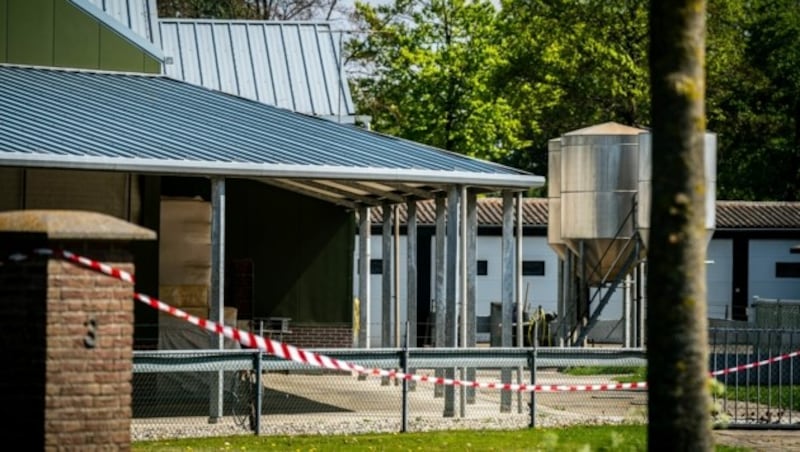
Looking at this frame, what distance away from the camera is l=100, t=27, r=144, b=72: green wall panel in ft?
94.9

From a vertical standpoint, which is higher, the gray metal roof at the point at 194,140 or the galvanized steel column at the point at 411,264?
the gray metal roof at the point at 194,140

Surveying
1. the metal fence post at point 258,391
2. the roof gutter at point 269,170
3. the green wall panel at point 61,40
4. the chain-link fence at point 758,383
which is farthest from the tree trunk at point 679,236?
the green wall panel at point 61,40

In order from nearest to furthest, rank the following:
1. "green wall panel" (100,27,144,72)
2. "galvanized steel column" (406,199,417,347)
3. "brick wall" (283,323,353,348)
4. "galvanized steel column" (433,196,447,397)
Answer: "galvanized steel column" (433,196,447,397) → "galvanized steel column" (406,199,417,347) → "green wall panel" (100,27,144,72) → "brick wall" (283,323,353,348)

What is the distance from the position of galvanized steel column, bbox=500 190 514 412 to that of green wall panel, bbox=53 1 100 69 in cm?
845

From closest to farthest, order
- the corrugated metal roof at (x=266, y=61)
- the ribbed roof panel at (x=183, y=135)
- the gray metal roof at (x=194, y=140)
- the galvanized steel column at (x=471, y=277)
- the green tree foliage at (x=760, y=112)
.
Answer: the gray metal roof at (x=194, y=140)
the ribbed roof panel at (x=183, y=135)
the galvanized steel column at (x=471, y=277)
the corrugated metal roof at (x=266, y=61)
the green tree foliage at (x=760, y=112)

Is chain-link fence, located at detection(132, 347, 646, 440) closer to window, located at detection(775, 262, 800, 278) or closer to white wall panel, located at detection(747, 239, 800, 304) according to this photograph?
white wall panel, located at detection(747, 239, 800, 304)

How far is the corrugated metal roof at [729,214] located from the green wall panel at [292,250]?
1363 centimetres

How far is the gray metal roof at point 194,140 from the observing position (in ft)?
70.6

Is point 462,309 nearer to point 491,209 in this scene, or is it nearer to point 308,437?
point 308,437

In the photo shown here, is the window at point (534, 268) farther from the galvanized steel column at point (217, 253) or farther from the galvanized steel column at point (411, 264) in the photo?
the galvanized steel column at point (217, 253)

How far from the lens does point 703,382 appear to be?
9.30 metres

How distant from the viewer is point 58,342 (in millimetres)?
12289

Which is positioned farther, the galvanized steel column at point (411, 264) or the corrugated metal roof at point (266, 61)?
the corrugated metal roof at point (266, 61)

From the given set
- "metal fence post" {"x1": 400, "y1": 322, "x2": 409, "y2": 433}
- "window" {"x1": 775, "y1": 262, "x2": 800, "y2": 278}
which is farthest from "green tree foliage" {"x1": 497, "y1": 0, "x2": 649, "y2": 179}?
"metal fence post" {"x1": 400, "y1": 322, "x2": 409, "y2": 433}
